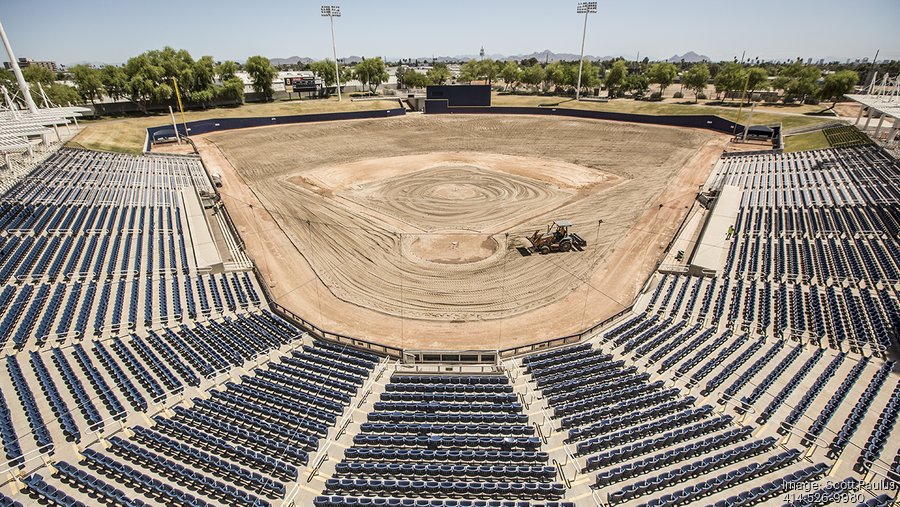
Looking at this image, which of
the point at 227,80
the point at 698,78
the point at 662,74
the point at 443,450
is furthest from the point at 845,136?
the point at 227,80

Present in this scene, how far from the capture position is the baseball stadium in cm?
1562

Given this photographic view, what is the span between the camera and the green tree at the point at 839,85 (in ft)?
279

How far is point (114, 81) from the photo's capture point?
301ft

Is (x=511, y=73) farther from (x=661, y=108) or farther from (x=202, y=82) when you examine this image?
(x=202, y=82)

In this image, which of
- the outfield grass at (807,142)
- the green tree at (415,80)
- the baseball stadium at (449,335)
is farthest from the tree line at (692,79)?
the baseball stadium at (449,335)

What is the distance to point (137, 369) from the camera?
21.2 meters

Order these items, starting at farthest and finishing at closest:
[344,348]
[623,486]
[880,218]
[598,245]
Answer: [598,245], [880,218], [344,348], [623,486]

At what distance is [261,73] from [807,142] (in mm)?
122496

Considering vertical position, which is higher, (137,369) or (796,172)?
(796,172)

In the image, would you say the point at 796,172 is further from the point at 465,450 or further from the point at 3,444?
the point at 3,444

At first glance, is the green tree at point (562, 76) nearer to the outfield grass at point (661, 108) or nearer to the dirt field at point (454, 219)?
the outfield grass at point (661, 108)

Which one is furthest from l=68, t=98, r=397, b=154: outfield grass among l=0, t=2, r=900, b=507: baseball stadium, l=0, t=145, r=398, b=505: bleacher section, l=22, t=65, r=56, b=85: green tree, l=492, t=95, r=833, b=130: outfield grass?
l=492, t=95, r=833, b=130: outfield grass

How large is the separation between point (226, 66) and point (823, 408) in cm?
12688

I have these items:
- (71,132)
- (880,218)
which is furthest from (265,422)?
(71,132)
